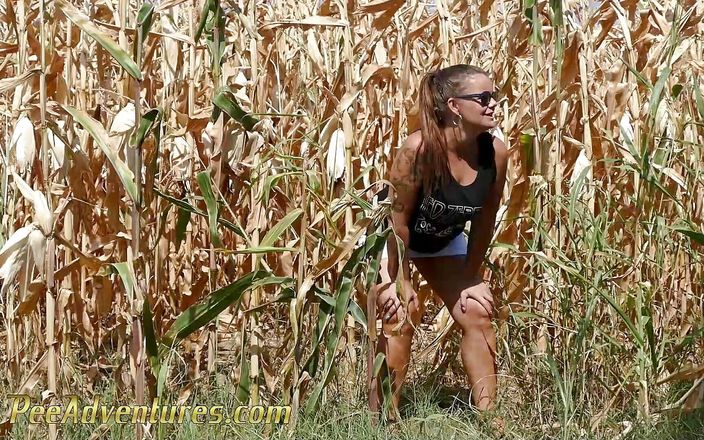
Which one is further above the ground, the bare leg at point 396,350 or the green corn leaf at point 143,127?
the green corn leaf at point 143,127

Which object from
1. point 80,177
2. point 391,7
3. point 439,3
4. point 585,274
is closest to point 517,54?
point 439,3

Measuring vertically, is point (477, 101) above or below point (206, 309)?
above

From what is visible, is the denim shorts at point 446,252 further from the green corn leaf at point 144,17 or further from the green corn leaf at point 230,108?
the green corn leaf at point 144,17

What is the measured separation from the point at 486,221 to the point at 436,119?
14.1 inches

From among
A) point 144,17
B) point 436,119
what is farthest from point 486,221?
point 144,17

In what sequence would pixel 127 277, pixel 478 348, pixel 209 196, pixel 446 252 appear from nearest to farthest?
pixel 127 277 < pixel 209 196 < pixel 478 348 < pixel 446 252

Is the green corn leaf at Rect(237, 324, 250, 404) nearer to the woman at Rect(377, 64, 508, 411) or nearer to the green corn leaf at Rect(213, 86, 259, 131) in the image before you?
the woman at Rect(377, 64, 508, 411)

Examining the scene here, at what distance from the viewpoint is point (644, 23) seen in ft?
11.0

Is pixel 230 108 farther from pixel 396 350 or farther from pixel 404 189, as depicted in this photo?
pixel 396 350

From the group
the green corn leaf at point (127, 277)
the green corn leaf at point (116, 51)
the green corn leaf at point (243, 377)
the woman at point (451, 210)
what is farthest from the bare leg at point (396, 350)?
the green corn leaf at point (116, 51)

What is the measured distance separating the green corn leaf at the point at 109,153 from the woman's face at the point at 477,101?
1.05 metres

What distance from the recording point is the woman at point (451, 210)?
9.39 feet

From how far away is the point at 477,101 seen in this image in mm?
2840

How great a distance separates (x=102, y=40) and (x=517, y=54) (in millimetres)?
1692
